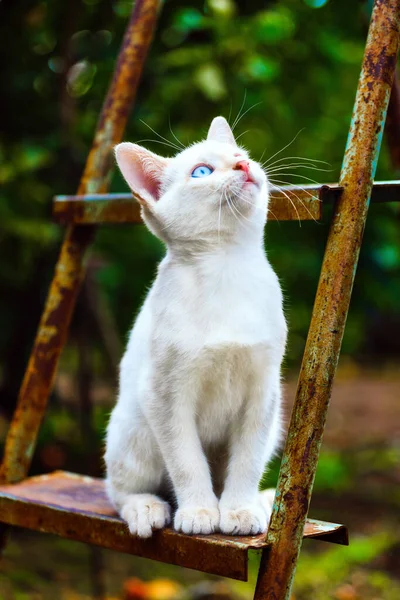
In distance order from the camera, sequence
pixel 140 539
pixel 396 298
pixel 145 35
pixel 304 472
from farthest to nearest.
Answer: pixel 396 298 < pixel 145 35 < pixel 140 539 < pixel 304 472

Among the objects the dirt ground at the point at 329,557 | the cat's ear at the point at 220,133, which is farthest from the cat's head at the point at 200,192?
the dirt ground at the point at 329,557

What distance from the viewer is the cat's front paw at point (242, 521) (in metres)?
1.44

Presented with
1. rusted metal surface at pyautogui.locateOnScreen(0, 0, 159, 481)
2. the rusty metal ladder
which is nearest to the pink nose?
the rusty metal ladder

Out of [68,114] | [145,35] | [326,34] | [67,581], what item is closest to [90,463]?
[67,581]

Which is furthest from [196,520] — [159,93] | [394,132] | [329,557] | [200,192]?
[159,93]

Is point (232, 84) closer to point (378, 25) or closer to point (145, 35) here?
point (145, 35)

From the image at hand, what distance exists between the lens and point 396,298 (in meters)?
4.53

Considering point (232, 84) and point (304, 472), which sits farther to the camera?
point (232, 84)

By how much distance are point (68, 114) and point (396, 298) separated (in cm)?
235

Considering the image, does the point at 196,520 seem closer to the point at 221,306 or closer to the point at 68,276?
the point at 221,306

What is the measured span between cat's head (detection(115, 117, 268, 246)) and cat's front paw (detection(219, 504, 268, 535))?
0.57m

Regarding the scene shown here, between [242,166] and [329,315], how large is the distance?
1.35ft

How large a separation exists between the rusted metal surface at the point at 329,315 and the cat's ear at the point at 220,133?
0.44m

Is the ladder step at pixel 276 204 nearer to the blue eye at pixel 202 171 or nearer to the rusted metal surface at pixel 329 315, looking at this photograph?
the rusted metal surface at pixel 329 315
